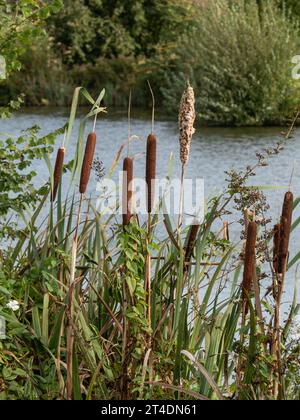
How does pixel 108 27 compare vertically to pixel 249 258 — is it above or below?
above

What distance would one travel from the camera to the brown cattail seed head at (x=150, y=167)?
261 centimetres

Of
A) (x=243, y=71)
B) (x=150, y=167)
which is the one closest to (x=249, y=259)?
(x=150, y=167)

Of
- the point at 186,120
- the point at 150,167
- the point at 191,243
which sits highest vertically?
the point at 186,120

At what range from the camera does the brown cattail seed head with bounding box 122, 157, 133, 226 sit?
8.72ft

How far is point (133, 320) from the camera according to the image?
9.24ft

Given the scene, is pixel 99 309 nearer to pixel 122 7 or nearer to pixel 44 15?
pixel 44 15

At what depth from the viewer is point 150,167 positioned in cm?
263

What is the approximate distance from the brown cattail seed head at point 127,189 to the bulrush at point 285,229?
14.9 inches

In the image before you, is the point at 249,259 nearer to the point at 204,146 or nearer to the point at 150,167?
the point at 150,167

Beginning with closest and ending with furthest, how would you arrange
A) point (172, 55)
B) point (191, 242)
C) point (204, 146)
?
point (191, 242)
point (204, 146)
point (172, 55)

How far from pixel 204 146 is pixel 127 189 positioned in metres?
7.93

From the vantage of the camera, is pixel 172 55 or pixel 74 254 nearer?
pixel 74 254

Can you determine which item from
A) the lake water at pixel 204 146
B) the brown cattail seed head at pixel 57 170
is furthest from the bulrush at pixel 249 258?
the lake water at pixel 204 146

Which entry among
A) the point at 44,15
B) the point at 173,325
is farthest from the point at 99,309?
the point at 44,15
